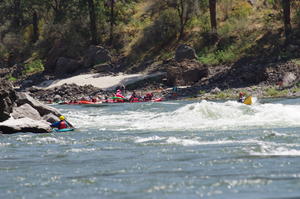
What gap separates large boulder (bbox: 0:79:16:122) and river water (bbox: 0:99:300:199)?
9.64ft

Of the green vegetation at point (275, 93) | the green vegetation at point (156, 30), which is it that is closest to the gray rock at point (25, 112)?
the green vegetation at point (275, 93)

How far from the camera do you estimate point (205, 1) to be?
6378 cm

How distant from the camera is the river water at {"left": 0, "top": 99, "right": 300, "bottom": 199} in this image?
14.2m

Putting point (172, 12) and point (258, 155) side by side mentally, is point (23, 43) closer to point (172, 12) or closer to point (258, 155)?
point (172, 12)

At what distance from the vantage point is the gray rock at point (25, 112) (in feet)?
99.2

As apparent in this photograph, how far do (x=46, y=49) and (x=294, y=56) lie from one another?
33.0m

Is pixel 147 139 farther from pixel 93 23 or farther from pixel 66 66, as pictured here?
pixel 93 23

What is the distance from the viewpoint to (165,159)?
1798 cm

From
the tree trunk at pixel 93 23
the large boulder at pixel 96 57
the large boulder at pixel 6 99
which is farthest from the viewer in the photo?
the tree trunk at pixel 93 23

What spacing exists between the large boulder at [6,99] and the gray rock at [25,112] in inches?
17.6

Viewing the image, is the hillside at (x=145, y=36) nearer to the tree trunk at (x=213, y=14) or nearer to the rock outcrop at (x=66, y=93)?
the tree trunk at (x=213, y=14)

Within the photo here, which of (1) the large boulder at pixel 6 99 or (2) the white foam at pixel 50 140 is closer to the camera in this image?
(2) the white foam at pixel 50 140

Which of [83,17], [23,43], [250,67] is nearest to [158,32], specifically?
[83,17]

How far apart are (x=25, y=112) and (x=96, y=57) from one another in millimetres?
33448
